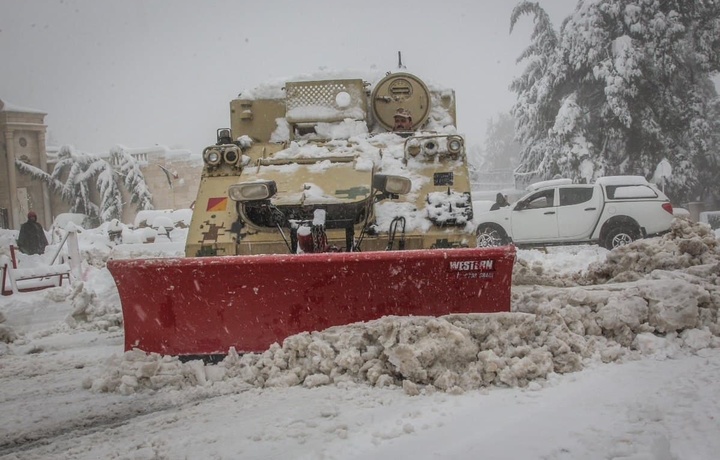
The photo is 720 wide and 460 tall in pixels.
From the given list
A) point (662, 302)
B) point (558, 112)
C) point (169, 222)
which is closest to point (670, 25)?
point (558, 112)

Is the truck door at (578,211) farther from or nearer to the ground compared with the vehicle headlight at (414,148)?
nearer to the ground

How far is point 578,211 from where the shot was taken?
474 inches

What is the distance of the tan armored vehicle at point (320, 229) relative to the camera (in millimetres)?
3910

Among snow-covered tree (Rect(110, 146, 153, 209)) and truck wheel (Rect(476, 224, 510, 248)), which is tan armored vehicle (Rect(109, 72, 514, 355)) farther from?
snow-covered tree (Rect(110, 146, 153, 209))

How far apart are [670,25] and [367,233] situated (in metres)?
17.1

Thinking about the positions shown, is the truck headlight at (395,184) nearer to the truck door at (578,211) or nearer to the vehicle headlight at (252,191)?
the vehicle headlight at (252,191)

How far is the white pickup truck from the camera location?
11.6 metres

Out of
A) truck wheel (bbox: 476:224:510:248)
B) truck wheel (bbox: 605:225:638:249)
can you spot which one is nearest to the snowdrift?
truck wheel (bbox: 605:225:638:249)

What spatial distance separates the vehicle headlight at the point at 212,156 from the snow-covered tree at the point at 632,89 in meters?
15.5

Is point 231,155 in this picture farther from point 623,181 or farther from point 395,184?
point 623,181

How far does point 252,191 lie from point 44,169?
23.2 metres

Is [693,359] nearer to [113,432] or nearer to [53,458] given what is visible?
[113,432]

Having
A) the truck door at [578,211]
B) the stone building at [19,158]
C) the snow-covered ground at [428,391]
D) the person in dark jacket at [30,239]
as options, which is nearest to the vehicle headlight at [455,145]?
the snow-covered ground at [428,391]

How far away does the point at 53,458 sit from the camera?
2875 millimetres
